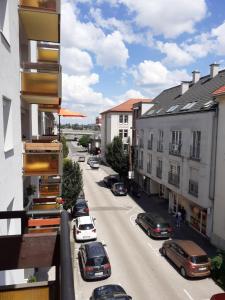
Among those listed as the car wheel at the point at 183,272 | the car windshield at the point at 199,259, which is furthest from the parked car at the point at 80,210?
the car windshield at the point at 199,259

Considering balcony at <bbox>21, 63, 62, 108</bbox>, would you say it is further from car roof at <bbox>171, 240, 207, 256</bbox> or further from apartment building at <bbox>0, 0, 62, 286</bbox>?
car roof at <bbox>171, 240, 207, 256</bbox>

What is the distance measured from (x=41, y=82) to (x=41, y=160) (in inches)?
103

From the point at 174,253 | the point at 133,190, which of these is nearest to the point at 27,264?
the point at 174,253

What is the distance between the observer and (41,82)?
10.2m

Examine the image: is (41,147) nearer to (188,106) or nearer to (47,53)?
(47,53)

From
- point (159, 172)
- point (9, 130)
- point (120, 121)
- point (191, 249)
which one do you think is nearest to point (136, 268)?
point (191, 249)

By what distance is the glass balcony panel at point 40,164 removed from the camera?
34.6 ft

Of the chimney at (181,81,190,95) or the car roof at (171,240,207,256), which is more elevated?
the chimney at (181,81,190,95)

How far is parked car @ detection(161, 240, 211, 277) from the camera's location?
16312 mm

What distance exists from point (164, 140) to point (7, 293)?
27.2m

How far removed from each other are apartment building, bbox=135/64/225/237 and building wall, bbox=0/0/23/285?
1554 centimetres

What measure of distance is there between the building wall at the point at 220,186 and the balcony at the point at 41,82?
12922 mm

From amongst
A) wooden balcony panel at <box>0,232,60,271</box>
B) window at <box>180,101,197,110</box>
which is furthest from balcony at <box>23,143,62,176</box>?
window at <box>180,101,197,110</box>

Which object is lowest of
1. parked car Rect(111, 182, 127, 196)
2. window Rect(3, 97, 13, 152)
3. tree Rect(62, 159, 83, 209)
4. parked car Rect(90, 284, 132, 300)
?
parked car Rect(111, 182, 127, 196)
